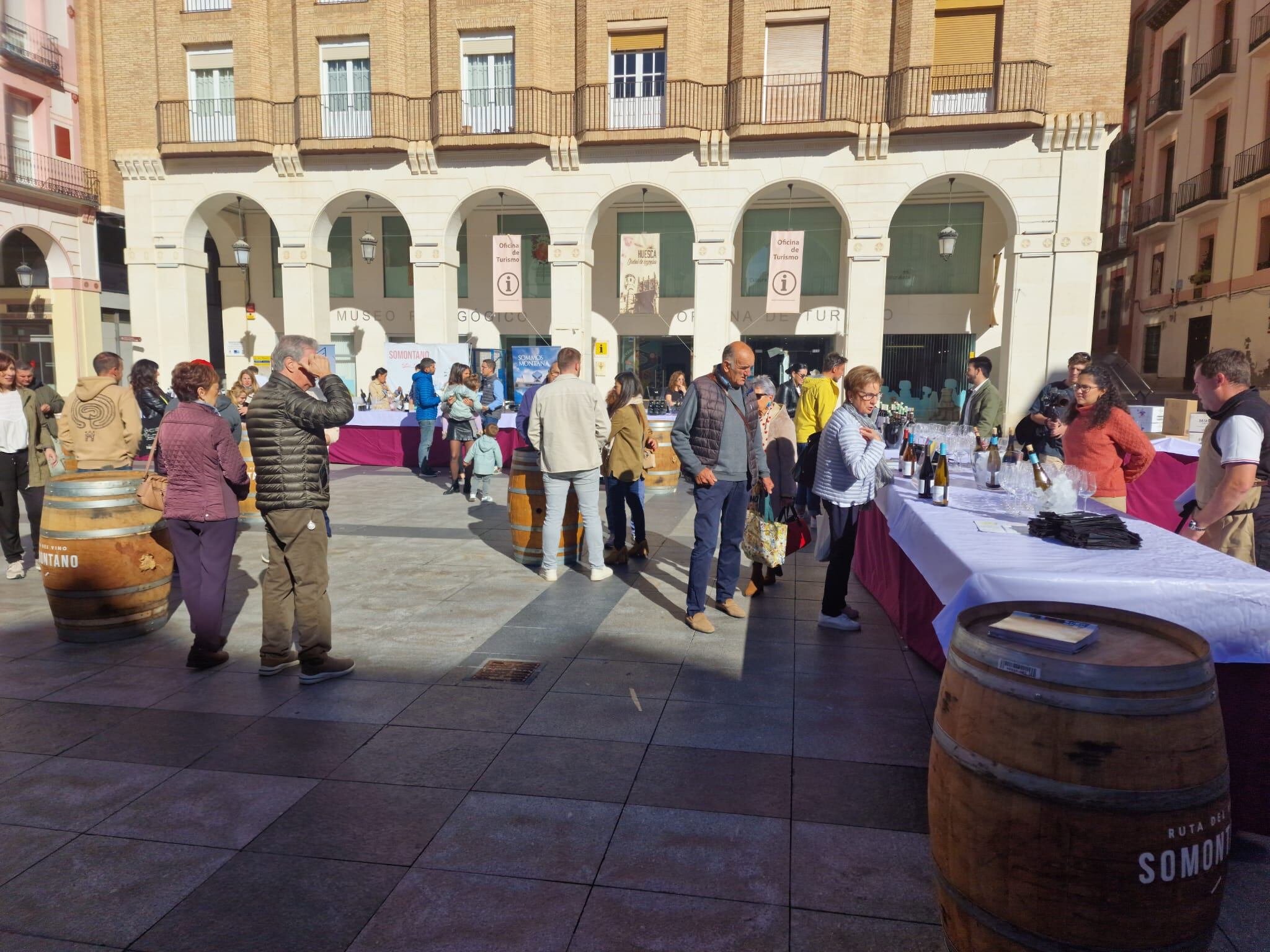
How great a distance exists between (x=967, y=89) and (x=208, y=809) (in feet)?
68.6

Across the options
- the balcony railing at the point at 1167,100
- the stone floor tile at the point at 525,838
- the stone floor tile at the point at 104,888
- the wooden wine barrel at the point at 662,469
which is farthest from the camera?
the balcony railing at the point at 1167,100

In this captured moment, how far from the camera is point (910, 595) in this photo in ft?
17.8

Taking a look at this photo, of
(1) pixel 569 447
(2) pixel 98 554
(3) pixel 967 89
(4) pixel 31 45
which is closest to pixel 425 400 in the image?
Result: (1) pixel 569 447

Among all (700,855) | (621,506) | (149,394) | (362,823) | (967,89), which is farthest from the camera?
(967,89)

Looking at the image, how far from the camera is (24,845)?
3145mm

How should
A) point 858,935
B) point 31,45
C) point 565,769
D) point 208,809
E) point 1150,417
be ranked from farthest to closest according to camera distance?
point 31,45 < point 1150,417 < point 565,769 < point 208,809 < point 858,935

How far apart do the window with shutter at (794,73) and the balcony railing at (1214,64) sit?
1388cm

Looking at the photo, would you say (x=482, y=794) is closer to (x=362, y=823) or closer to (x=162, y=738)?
(x=362, y=823)

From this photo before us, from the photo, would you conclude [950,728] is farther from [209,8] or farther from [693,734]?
[209,8]

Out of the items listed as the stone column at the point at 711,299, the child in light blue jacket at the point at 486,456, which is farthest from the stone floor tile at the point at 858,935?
the stone column at the point at 711,299

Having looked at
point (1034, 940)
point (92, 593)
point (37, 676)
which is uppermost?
point (1034, 940)

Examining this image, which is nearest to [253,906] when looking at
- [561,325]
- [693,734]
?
[693,734]

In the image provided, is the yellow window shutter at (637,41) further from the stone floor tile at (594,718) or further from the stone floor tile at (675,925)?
the stone floor tile at (675,925)

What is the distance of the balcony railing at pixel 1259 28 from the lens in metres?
21.8
